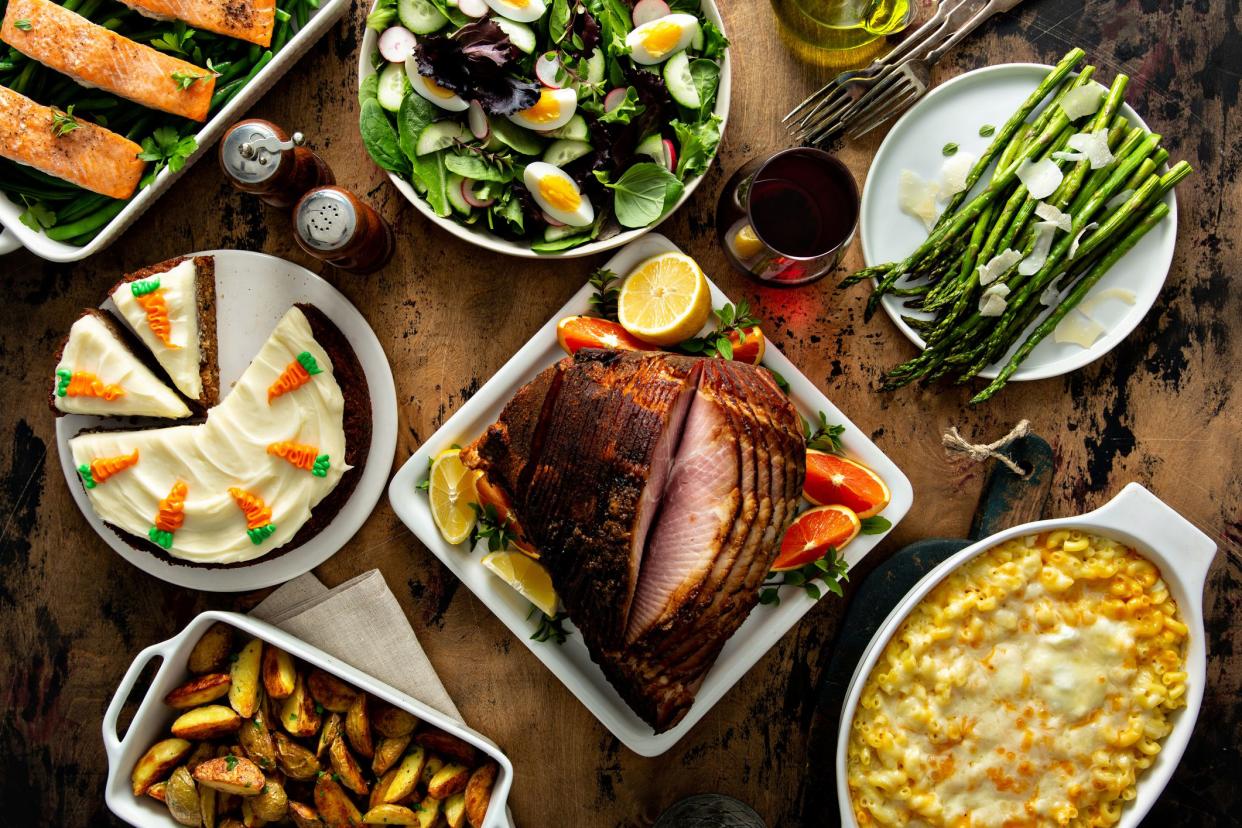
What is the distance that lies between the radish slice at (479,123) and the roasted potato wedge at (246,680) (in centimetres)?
195

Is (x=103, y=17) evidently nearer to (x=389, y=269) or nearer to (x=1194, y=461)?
(x=389, y=269)

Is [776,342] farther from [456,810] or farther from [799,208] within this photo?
[456,810]

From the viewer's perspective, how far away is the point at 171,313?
301 cm

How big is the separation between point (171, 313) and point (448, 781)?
76.2 inches

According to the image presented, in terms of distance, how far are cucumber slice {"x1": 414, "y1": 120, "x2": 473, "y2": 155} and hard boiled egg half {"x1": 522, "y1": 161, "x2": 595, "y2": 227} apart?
0.91 ft

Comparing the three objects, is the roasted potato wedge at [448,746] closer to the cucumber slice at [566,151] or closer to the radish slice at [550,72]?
the cucumber slice at [566,151]

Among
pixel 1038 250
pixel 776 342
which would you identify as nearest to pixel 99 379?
pixel 776 342

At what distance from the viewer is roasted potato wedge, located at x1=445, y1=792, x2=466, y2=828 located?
2.89m

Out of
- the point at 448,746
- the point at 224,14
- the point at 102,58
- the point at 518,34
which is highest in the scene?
the point at 102,58

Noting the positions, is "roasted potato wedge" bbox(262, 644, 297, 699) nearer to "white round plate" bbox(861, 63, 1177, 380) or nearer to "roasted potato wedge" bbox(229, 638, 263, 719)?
"roasted potato wedge" bbox(229, 638, 263, 719)

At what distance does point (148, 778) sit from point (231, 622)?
61 centimetres

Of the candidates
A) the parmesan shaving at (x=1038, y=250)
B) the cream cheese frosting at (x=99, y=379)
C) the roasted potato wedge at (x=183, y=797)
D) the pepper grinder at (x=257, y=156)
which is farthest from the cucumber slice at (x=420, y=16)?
the roasted potato wedge at (x=183, y=797)

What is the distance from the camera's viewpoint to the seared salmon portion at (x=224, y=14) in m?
2.91

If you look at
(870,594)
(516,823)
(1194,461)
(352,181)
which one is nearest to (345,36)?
(352,181)
